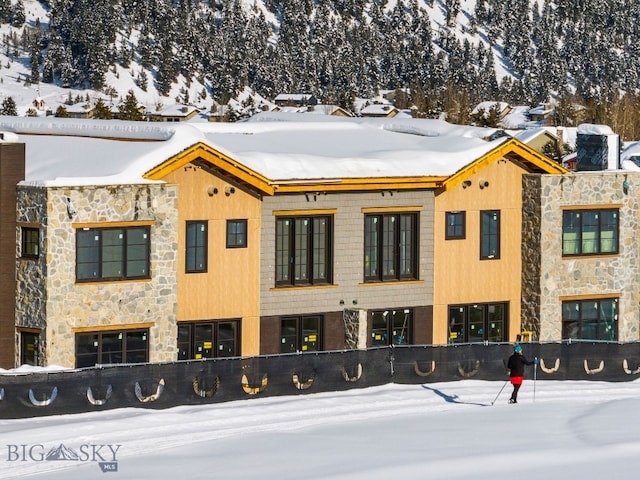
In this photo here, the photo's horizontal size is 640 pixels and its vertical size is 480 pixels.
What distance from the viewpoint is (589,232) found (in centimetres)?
4128

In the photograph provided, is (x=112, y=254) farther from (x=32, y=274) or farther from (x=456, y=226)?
(x=456, y=226)

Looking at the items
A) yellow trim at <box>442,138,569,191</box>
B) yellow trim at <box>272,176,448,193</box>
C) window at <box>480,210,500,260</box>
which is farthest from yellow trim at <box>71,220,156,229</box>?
window at <box>480,210,500,260</box>

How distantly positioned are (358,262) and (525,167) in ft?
18.9

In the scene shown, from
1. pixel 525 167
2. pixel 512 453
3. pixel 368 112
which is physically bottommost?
pixel 512 453

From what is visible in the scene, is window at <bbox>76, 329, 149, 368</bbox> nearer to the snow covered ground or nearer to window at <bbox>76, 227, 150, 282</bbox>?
window at <bbox>76, 227, 150, 282</bbox>

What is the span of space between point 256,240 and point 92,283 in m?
5.00

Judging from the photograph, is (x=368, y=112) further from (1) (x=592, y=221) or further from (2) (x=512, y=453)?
(2) (x=512, y=453)

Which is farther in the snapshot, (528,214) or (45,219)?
(528,214)

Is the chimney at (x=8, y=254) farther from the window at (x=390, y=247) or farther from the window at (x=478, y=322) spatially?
the window at (x=478, y=322)

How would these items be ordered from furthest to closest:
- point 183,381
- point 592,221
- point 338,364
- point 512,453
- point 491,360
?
1. point 592,221
2. point 491,360
3. point 338,364
4. point 183,381
5. point 512,453

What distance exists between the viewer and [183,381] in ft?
102

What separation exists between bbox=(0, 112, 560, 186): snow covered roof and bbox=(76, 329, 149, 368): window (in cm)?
353

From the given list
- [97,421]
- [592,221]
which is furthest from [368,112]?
[97,421]

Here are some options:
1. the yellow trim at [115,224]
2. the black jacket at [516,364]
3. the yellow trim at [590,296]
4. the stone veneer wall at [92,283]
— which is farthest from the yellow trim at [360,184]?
the black jacket at [516,364]
